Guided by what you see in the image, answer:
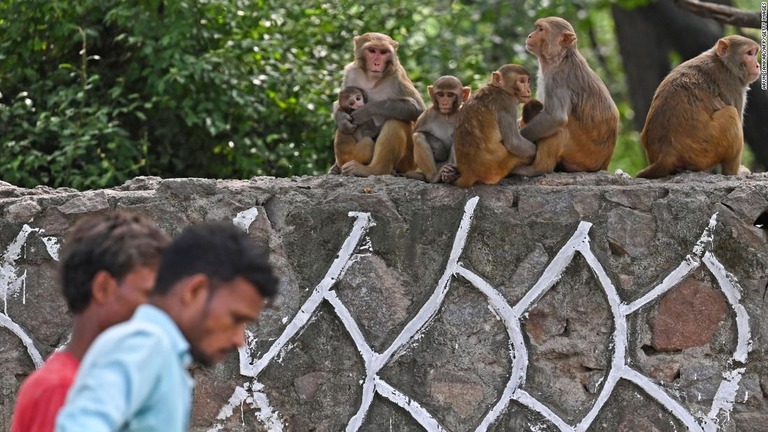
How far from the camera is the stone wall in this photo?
4.90m

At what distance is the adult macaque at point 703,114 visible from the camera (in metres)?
5.60

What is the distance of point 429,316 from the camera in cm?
493

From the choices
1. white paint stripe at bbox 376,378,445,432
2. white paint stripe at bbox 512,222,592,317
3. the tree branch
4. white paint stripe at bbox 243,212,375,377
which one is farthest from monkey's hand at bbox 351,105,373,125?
the tree branch

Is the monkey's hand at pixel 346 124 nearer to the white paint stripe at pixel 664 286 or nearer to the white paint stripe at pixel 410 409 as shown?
the white paint stripe at pixel 410 409

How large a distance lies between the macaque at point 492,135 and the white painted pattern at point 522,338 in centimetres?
26

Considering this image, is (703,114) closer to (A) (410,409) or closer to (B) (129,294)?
(A) (410,409)

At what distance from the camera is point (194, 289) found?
2.46m

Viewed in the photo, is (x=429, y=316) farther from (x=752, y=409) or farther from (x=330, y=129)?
(x=330, y=129)

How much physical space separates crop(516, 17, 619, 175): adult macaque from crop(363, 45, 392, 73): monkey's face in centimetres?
63

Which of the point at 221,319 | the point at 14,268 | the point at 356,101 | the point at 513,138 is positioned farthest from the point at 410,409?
the point at 221,319

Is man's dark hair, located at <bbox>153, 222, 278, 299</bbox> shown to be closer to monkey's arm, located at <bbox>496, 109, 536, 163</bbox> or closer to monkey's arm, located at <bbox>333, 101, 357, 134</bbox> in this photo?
monkey's arm, located at <bbox>496, 109, 536, 163</bbox>

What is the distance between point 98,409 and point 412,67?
6.30 meters

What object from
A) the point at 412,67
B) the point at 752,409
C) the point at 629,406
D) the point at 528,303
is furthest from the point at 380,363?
the point at 412,67

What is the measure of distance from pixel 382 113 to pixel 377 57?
0.27 metres
